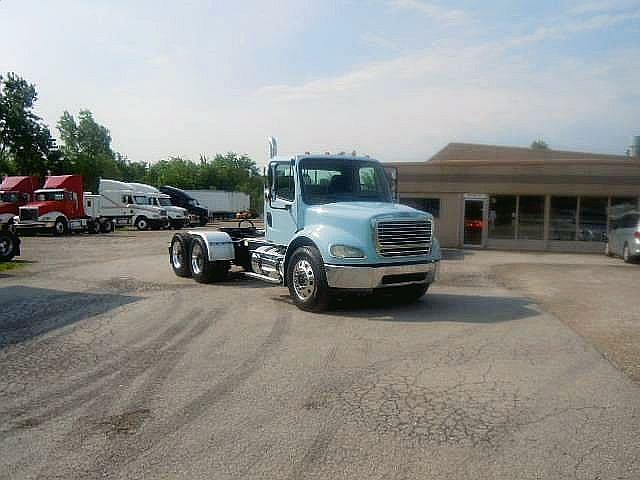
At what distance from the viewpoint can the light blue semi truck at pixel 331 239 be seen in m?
8.66

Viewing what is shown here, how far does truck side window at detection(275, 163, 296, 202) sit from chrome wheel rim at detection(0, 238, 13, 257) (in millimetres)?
10791

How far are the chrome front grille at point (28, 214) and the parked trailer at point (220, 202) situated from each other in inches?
839

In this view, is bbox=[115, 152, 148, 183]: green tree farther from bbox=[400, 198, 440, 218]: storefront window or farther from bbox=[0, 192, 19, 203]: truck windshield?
bbox=[400, 198, 440, 218]: storefront window

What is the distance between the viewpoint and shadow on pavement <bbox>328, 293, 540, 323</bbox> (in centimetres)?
867

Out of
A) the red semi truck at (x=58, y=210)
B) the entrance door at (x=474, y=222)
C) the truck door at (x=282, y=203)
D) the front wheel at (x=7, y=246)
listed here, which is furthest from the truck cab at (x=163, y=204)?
the truck door at (x=282, y=203)

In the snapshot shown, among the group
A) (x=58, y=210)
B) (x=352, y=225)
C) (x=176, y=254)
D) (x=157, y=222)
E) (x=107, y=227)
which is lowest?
(x=107, y=227)

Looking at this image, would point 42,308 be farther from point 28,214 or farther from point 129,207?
point 129,207

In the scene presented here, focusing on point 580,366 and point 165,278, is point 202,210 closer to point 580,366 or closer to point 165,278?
point 165,278

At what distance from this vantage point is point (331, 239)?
28.8ft

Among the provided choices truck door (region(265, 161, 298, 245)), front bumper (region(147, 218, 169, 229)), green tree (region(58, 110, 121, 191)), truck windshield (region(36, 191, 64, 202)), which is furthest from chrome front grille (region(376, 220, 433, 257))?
green tree (region(58, 110, 121, 191))

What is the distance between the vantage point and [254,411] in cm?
471

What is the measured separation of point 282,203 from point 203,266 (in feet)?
9.09

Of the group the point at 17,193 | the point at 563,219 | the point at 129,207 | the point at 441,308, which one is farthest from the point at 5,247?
the point at 563,219

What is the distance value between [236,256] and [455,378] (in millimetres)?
7168
